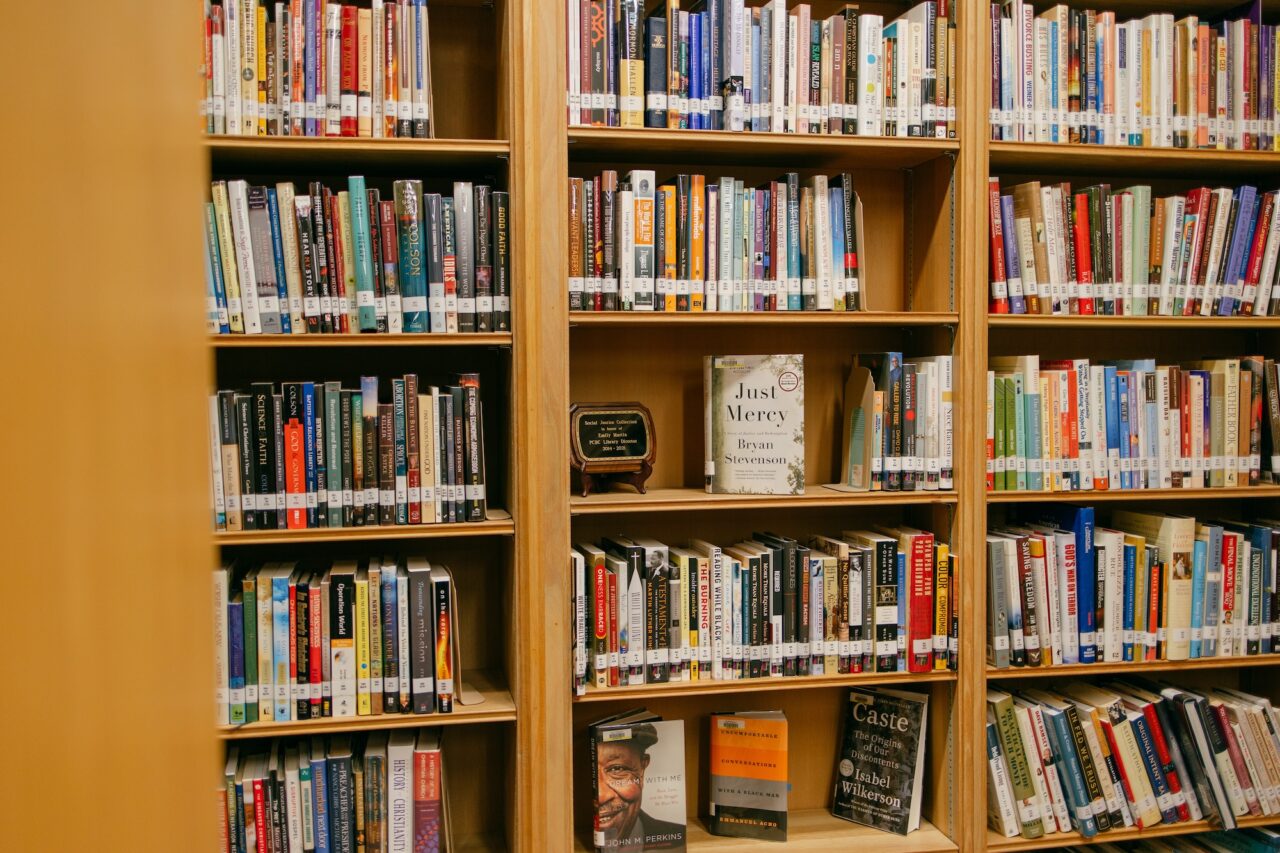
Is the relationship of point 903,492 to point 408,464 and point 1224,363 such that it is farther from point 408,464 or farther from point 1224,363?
point 408,464

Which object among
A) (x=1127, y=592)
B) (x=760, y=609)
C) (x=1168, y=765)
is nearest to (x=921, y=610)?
(x=760, y=609)

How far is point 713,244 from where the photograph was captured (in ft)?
7.13

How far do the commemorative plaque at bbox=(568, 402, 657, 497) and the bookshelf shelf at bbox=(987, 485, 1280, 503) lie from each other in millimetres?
769

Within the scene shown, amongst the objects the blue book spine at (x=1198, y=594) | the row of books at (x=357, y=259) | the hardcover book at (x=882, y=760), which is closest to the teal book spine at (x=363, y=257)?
the row of books at (x=357, y=259)

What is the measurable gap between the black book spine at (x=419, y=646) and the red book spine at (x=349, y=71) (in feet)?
2.94

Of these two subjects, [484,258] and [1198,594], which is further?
[1198,594]

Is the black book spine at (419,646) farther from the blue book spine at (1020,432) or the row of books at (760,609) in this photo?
the blue book spine at (1020,432)

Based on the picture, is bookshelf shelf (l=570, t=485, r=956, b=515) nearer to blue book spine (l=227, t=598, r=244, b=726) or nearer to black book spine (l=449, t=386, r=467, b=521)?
black book spine (l=449, t=386, r=467, b=521)

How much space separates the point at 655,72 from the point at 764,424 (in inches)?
30.1

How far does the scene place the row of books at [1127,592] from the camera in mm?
2322

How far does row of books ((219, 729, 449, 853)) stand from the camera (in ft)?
6.63

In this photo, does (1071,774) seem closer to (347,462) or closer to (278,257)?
(347,462)

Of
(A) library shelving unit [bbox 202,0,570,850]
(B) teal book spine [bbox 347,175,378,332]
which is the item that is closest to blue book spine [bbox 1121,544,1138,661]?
(A) library shelving unit [bbox 202,0,570,850]

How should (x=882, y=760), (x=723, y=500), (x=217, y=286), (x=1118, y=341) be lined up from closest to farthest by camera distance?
1. (x=217, y=286)
2. (x=723, y=500)
3. (x=882, y=760)
4. (x=1118, y=341)
